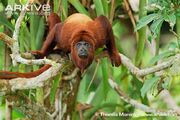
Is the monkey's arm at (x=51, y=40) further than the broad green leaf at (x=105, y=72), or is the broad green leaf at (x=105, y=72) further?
the broad green leaf at (x=105, y=72)

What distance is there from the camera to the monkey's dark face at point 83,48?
2480 mm

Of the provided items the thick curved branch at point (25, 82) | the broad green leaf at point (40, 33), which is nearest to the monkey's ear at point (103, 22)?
the broad green leaf at point (40, 33)

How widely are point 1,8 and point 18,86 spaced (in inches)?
35.3

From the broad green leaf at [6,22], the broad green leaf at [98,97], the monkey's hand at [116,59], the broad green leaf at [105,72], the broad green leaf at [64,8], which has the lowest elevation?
the broad green leaf at [98,97]

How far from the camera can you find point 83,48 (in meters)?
2.51

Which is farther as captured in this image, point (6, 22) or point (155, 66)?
point (6, 22)

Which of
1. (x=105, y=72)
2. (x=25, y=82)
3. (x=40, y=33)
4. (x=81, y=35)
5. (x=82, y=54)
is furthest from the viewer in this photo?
(x=40, y=33)

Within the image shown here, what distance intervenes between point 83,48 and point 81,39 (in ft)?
0.25

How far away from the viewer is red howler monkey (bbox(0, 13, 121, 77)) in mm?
2492

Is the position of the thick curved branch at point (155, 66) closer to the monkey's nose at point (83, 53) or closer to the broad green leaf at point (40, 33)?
the monkey's nose at point (83, 53)

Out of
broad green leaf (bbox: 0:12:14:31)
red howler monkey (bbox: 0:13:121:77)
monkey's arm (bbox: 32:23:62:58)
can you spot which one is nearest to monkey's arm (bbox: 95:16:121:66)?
red howler monkey (bbox: 0:13:121:77)

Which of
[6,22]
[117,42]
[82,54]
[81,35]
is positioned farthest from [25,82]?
[117,42]

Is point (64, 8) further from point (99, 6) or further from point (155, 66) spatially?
point (155, 66)

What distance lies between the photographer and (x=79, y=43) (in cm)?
255
